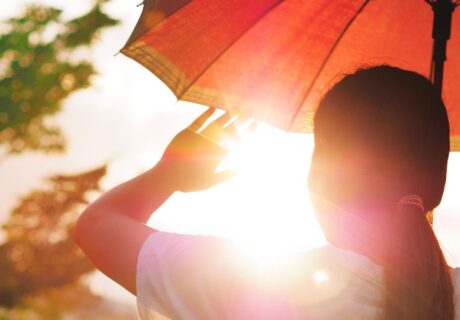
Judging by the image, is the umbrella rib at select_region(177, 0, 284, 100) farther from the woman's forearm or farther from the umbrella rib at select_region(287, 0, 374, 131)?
the woman's forearm

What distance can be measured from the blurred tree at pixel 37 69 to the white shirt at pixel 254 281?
16221mm

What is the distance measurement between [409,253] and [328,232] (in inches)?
6.4

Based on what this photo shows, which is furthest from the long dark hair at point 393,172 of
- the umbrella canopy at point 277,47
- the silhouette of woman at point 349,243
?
the umbrella canopy at point 277,47

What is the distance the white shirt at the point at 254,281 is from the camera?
56.4 inches

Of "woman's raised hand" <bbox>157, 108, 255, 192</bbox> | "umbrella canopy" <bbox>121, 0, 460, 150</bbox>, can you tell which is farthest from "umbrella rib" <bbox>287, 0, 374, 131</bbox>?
"woman's raised hand" <bbox>157, 108, 255, 192</bbox>

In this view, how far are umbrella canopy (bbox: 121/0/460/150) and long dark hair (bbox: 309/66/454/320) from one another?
1.05 m

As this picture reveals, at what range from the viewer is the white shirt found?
4.70ft

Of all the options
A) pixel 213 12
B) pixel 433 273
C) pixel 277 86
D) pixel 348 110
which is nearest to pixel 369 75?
pixel 348 110

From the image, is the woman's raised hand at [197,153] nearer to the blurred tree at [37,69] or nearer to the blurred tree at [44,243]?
the blurred tree at [37,69]

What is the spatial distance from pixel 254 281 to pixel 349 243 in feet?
0.65

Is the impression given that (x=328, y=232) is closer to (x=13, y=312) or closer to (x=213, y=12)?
(x=213, y=12)

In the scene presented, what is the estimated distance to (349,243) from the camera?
149cm

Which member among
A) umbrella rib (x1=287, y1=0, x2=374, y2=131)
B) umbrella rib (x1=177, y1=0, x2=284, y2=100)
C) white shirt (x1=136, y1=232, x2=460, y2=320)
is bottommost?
umbrella rib (x1=287, y1=0, x2=374, y2=131)

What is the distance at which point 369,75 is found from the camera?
1.60 m
